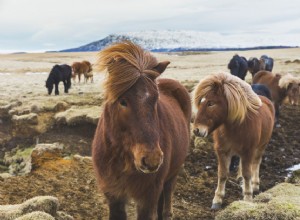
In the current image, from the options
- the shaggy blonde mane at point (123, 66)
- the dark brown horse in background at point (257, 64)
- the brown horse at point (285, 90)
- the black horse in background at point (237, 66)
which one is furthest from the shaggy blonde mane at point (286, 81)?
the shaggy blonde mane at point (123, 66)

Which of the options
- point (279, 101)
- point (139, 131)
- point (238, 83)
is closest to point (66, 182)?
point (238, 83)

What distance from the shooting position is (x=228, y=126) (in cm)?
751

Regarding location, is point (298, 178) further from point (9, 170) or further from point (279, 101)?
point (279, 101)

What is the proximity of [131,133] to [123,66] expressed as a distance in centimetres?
67

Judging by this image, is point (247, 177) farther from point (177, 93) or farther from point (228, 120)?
point (177, 93)

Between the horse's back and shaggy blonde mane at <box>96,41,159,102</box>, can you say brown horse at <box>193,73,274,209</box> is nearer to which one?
the horse's back

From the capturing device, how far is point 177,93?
6.46m

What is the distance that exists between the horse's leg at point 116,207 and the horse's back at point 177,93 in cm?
233

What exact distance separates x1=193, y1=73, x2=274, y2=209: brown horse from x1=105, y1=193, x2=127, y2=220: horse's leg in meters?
2.83

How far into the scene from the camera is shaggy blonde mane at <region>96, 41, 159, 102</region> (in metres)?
3.67

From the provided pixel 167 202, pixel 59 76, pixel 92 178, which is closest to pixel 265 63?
pixel 59 76

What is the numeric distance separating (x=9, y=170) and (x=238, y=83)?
21.1 ft

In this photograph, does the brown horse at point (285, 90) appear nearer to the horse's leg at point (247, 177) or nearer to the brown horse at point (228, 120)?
the brown horse at point (228, 120)

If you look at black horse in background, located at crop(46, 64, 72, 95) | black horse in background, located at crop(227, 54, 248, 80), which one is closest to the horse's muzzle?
black horse in background, located at crop(46, 64, 72, 95)
